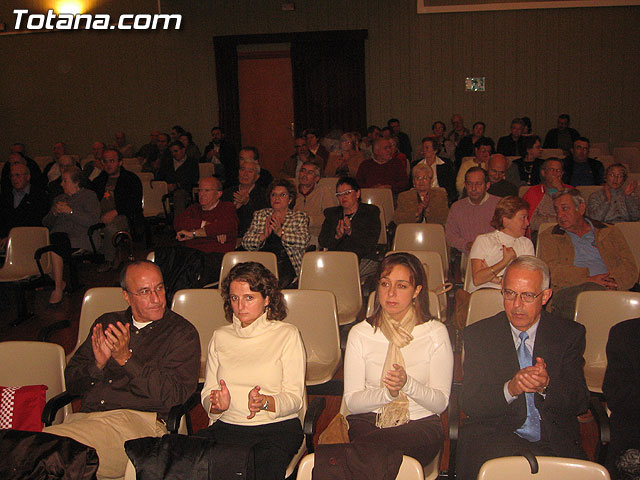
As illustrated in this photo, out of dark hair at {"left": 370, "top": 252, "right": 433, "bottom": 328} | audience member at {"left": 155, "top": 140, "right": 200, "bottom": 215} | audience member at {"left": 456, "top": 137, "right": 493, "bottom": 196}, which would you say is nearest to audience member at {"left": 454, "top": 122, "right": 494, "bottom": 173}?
audience member at {"left": 456, "top": 137, "right": 493, "bottom": 196}

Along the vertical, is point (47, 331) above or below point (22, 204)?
below

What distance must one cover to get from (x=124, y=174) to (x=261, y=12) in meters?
5.81

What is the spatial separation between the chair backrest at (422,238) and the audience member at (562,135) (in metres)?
6.54

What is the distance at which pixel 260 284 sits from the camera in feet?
8.83

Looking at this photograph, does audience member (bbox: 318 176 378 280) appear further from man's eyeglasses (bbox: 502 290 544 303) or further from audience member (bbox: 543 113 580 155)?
audience member (bbox: 543 113 580 155)

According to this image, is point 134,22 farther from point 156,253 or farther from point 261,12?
point 156,253

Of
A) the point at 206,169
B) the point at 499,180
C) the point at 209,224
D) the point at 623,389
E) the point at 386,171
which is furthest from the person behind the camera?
the point at 206,169

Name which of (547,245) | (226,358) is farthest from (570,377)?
(547,245)

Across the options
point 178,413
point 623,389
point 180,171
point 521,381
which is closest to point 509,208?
point 623,389

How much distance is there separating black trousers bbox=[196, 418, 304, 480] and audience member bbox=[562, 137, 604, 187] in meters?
5.58

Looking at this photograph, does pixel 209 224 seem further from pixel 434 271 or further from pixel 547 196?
pixel 547 196

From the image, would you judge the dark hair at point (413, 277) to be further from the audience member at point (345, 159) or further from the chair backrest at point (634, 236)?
the audience member at point (345, 159)

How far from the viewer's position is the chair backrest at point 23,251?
529 centimetres

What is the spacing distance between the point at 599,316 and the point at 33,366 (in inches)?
115
